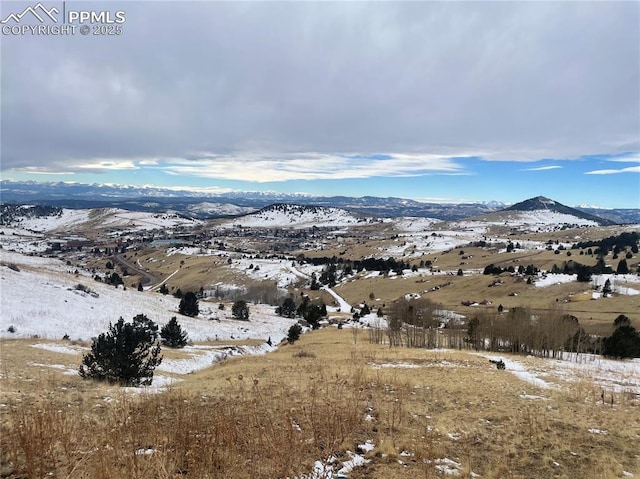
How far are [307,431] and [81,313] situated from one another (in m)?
A: 52.7

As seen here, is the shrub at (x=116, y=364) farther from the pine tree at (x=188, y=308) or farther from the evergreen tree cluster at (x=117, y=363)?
the pine tree at (x=188, y=308)

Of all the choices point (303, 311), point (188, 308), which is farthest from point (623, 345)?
point (303, 311)

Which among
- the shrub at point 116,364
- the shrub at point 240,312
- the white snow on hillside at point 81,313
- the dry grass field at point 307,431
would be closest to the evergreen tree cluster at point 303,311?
the white snow on hillside at point 81,313

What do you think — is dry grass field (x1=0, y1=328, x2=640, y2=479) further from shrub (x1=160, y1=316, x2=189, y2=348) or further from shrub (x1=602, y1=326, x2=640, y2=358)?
shrub (x1=602, y1=326, x2=640, y2=358)

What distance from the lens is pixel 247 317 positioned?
272ft

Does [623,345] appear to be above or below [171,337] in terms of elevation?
above

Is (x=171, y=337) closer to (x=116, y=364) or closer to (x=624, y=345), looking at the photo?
(x=116, y=364)

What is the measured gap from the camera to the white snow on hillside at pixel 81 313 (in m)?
42.1

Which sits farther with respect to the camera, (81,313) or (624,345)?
(81,313)

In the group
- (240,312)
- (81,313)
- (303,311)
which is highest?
(81,313)

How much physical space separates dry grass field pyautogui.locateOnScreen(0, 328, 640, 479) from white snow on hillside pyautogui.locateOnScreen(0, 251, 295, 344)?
2688cm

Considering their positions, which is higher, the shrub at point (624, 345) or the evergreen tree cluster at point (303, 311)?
the shrub at point (624, 345)

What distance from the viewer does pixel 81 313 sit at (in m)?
A: 52.1

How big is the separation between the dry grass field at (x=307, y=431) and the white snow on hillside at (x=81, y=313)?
26878 mm
